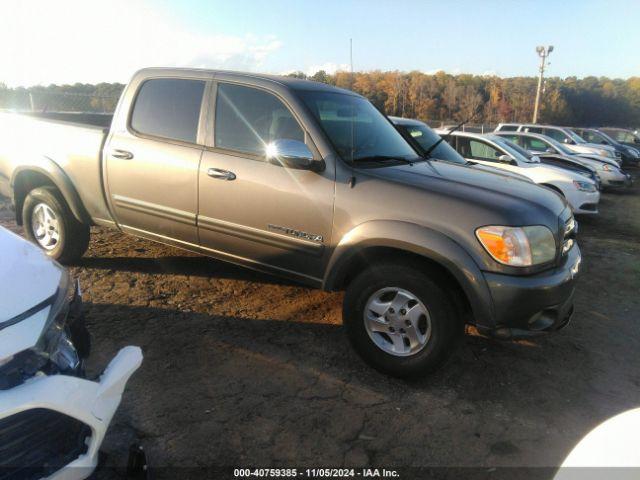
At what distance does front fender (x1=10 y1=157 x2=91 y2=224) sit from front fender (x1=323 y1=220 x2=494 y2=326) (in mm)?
2691

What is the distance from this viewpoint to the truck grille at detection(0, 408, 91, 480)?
62.6 inches

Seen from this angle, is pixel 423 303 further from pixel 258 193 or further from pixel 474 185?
pixel 258 193

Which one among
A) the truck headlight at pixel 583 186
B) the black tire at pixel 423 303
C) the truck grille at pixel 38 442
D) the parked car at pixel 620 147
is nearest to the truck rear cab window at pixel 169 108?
the black tire at pixel 423 303

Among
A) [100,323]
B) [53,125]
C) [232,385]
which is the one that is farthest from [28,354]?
[53,125]

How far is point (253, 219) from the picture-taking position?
3.41 m

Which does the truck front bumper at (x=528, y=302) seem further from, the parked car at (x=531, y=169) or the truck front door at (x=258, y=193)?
the parked car at (x=531, y=169)

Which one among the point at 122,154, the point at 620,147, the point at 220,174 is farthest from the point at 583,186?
the point at 620,147

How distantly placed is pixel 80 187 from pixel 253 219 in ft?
6.25

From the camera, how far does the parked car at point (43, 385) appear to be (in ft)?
5.25

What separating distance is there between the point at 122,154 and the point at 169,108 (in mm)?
551

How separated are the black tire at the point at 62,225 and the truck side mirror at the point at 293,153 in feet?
8.06

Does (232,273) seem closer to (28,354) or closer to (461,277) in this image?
(461,277)

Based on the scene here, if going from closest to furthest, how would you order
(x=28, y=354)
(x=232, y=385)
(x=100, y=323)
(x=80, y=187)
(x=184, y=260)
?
(x=28, y=354)
(x=232, y=385)
(x=100, y=323)
(x=80, y=187)
(x=184, y=260)

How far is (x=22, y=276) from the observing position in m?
1.92
